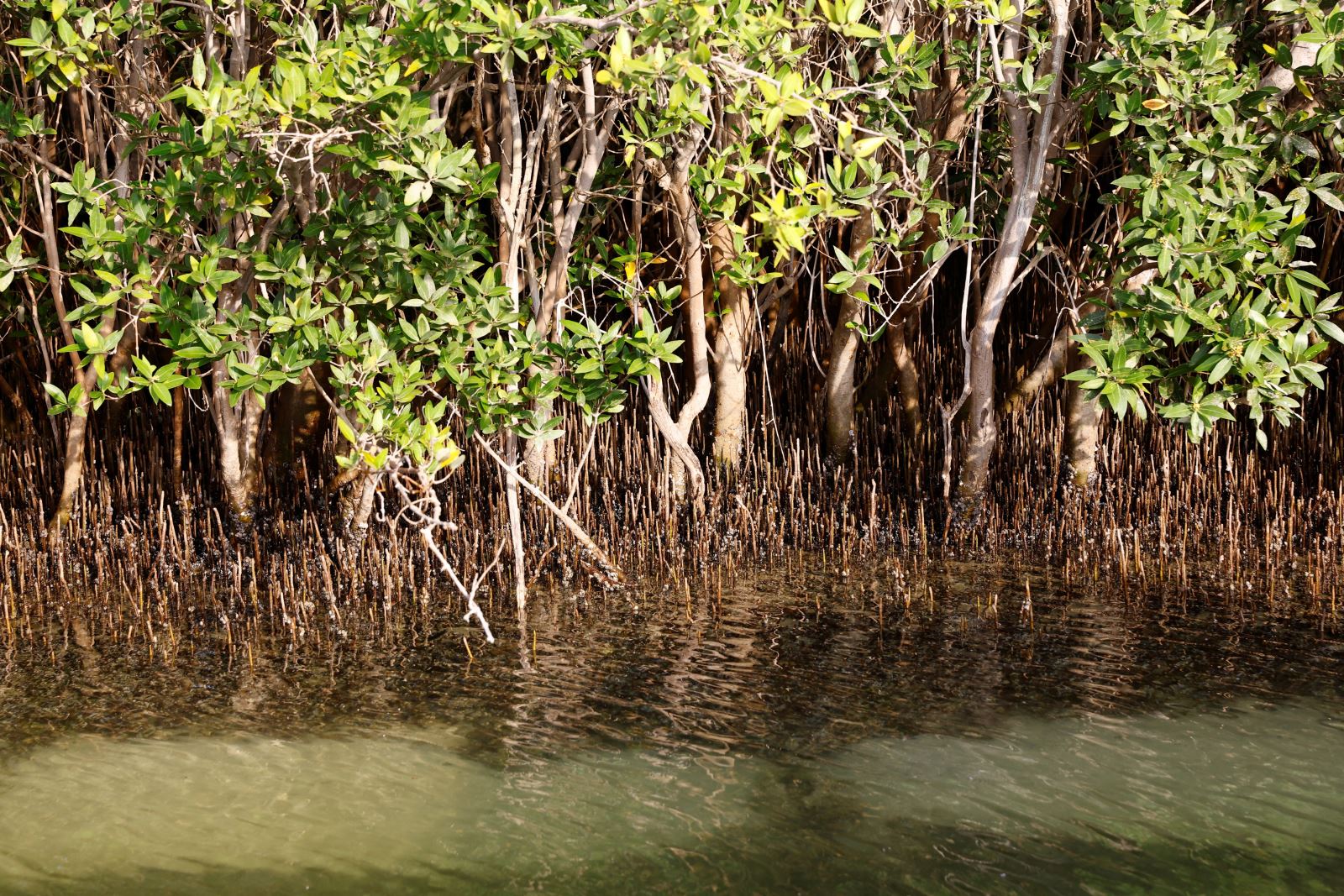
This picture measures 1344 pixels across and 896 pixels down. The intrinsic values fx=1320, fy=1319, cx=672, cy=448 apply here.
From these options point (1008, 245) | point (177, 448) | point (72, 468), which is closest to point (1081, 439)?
point (1008, 245)

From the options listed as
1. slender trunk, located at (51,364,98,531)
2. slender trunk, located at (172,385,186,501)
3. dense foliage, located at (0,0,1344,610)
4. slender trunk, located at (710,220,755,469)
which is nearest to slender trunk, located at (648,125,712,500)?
dense foliage, located at (0,0,1344,610)

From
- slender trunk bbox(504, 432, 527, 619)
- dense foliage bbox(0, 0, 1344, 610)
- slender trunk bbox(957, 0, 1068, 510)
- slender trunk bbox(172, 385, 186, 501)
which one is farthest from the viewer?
slender trunk bbox(172, 385, 186, 501)

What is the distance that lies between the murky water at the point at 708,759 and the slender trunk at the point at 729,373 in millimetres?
1675

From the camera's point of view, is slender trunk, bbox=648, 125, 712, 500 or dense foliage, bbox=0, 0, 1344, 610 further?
slender trunk, bbox=648, 125, 712, 500

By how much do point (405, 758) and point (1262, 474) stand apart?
14.0ft

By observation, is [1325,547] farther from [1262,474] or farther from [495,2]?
[495,2]

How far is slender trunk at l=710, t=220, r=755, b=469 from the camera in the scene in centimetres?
580

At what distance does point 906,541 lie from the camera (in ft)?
17.7

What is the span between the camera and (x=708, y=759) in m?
3.03

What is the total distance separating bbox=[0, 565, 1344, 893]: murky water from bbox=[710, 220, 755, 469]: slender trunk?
1675 millimetres

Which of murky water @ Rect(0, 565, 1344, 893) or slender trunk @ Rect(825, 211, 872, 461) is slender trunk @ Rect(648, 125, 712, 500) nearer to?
slender trunk @ Rect(825, 211, 872, 461)

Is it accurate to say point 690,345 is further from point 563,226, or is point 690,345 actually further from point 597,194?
point 597,194

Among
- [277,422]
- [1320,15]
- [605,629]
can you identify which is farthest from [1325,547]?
[277,422]

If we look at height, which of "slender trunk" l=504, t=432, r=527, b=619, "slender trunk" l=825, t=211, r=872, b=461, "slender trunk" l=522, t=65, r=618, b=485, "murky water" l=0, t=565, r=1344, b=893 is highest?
"slender trunk" l=522, t=65, r=618, b=485
